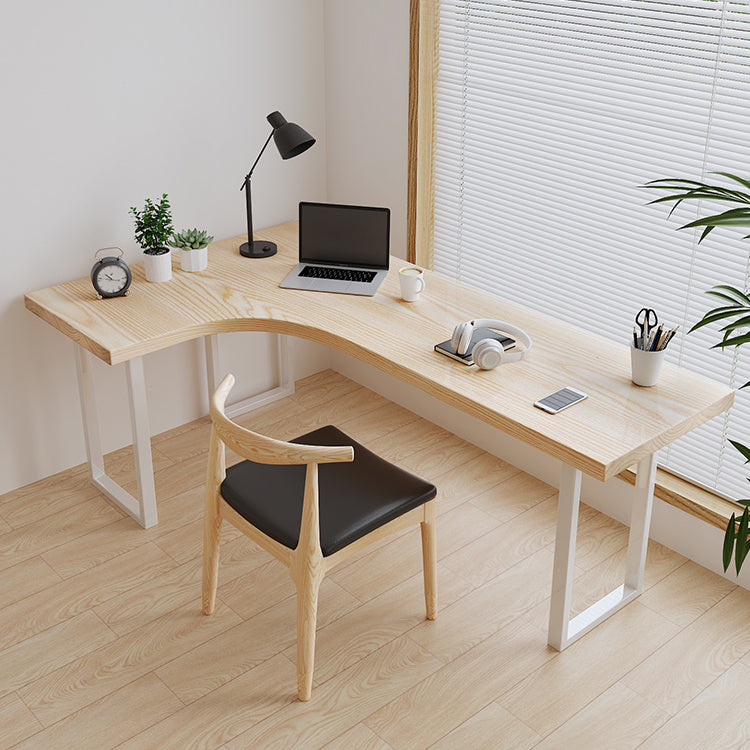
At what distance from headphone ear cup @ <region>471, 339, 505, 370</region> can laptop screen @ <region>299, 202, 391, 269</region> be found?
2.33ft

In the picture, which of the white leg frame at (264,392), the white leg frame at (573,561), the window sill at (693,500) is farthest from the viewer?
the white leg frame at (264,392)

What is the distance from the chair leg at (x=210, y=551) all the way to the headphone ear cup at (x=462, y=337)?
2.45 ft

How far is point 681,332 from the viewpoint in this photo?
9.07ft

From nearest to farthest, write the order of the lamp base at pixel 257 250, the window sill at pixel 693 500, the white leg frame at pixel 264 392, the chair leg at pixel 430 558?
the chair leg at pixel 430 558 < the window sill at pixel 693 500 < the lamp base at pixel 257 250 < the white leg frame at pixel 264 392

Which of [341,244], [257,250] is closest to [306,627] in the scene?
[341,244]

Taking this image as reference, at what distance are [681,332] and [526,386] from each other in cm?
67

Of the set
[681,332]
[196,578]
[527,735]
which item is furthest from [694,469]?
[196,578]

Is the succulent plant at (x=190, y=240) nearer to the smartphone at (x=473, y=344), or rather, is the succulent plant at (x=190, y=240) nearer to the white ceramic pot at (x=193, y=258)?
the white ceramic pot at (x=193, y=258)

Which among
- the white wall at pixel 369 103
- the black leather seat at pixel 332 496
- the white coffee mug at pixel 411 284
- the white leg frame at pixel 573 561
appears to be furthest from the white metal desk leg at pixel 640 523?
the white wall at pixel 369 103

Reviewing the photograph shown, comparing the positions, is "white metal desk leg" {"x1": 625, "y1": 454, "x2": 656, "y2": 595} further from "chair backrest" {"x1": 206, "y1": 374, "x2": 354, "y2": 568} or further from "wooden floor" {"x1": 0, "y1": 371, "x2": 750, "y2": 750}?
"chair backrest" {"x1": 206, "y1": 374, "x2": 354, "y2": 568}

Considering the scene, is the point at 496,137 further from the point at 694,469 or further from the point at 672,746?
the point at 672,746

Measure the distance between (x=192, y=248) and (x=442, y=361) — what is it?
1040 mm

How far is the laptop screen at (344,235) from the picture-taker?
3.01m

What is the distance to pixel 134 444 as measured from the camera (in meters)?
2.87
